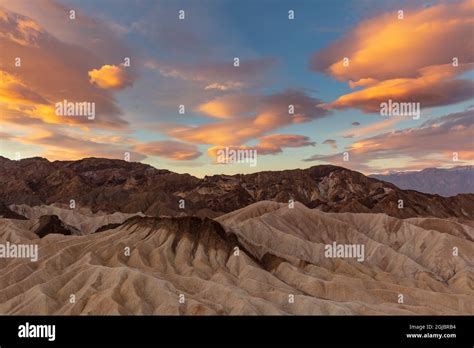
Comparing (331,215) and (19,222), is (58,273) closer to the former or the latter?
(19,222)

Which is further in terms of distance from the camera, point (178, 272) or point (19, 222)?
point (19, 222)

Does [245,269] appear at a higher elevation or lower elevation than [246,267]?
lower

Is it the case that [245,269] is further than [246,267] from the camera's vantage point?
No
